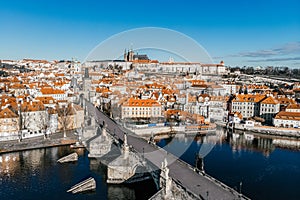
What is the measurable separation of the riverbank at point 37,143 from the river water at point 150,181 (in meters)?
0.41

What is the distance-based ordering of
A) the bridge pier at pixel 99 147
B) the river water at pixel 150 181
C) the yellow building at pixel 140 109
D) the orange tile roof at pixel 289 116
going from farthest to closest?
the orange tile roof at pixel 289 116, the yellow building at pixel 140 109, the bridge pier at pixel 99 147, the river water at pixel 150 181

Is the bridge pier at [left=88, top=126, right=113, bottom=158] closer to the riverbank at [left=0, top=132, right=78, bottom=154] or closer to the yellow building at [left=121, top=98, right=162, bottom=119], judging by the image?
the riverbank at [left=0, top=132, right=78, bottom=154]

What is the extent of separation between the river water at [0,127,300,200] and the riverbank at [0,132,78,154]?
1.36 feet

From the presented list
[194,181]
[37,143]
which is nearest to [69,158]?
[37,143]

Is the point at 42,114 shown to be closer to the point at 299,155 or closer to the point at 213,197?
the point at 213,197

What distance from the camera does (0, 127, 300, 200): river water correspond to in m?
10.4

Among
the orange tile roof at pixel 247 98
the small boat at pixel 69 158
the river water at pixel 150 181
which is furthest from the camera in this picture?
the orange tile roof at pixel 247 98

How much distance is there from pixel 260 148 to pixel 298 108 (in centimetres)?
862

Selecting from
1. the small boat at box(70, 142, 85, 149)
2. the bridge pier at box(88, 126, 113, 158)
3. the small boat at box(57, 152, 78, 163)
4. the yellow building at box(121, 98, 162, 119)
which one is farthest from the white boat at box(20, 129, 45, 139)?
the yellow building at box(121, 98, 162, 119)

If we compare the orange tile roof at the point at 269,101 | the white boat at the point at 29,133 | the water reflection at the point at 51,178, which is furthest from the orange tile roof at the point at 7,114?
the orange tile roof at the point at 269,101

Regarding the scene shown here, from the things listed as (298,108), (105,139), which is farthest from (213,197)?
(298,108)

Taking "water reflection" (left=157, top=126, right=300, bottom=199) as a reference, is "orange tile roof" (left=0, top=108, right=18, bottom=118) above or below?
above

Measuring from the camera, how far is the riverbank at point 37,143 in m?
14.7

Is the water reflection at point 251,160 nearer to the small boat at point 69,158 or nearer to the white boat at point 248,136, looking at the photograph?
the white boat at point 248,136
